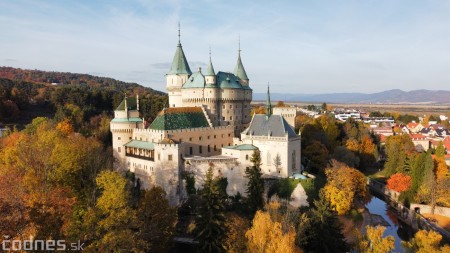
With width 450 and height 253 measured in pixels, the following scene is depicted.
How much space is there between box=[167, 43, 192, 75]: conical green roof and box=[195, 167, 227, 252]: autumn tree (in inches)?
1070

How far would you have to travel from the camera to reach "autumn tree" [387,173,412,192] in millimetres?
54031

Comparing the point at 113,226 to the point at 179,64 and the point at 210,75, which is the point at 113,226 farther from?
the point at 179,64

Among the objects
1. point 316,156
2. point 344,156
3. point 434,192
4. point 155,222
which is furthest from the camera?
point 344,156

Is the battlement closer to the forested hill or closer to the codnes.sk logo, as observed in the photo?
the codnes.sk logo

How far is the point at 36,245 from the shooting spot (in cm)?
1961

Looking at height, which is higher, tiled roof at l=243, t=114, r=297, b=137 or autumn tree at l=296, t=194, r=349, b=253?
tiled roof at l=243, t=114, r=297, b=137

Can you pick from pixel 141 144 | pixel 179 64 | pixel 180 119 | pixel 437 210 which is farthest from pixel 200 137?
pixel 437 210

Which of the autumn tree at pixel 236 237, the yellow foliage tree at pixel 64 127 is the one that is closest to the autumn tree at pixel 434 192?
the autumn tree at pixel 236 237

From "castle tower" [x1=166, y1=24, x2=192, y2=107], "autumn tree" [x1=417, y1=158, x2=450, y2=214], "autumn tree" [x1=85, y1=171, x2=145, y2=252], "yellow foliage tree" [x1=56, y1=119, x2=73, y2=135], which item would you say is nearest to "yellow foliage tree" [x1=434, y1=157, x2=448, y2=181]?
"autumn tree" [x1=417, y1=158, x2=450, y2=214]

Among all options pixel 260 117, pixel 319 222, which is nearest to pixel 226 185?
pixel 260 117

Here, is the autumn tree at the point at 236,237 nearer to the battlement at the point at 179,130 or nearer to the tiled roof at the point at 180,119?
the battlement at the point at 179,130

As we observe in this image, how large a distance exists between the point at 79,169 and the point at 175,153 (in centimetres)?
1020

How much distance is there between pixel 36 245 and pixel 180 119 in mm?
28453

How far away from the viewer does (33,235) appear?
19.2 meters
